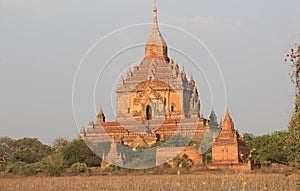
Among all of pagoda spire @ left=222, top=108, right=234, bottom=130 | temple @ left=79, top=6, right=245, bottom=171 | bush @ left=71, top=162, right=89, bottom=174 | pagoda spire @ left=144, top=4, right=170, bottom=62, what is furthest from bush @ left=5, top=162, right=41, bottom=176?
pagoda spire @ left=144, top=4, right=170, bottom=62

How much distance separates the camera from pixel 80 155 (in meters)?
50.4

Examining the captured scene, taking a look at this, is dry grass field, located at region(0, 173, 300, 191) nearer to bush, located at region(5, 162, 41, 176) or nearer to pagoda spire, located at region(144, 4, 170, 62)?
bush, located at region(5, 162, 41, 176)

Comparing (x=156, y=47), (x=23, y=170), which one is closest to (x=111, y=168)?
(x=23, y=170)

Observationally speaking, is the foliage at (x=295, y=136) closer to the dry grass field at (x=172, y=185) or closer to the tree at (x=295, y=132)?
the tree at (x=295, y=132)

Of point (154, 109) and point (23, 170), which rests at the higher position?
point (154, 109)

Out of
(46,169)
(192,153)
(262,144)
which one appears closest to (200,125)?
(262,144)

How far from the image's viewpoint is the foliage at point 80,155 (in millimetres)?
50281

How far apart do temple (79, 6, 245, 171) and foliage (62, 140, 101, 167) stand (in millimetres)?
1215

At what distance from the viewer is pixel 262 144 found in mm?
54750

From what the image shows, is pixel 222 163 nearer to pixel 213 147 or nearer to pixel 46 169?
pixel 213 147

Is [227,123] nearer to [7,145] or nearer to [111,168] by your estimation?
[111,168]

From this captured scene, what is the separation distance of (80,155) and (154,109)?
1627cm

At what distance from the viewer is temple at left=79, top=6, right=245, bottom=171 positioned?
5812cm

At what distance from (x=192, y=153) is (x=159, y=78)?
22.3 meters
